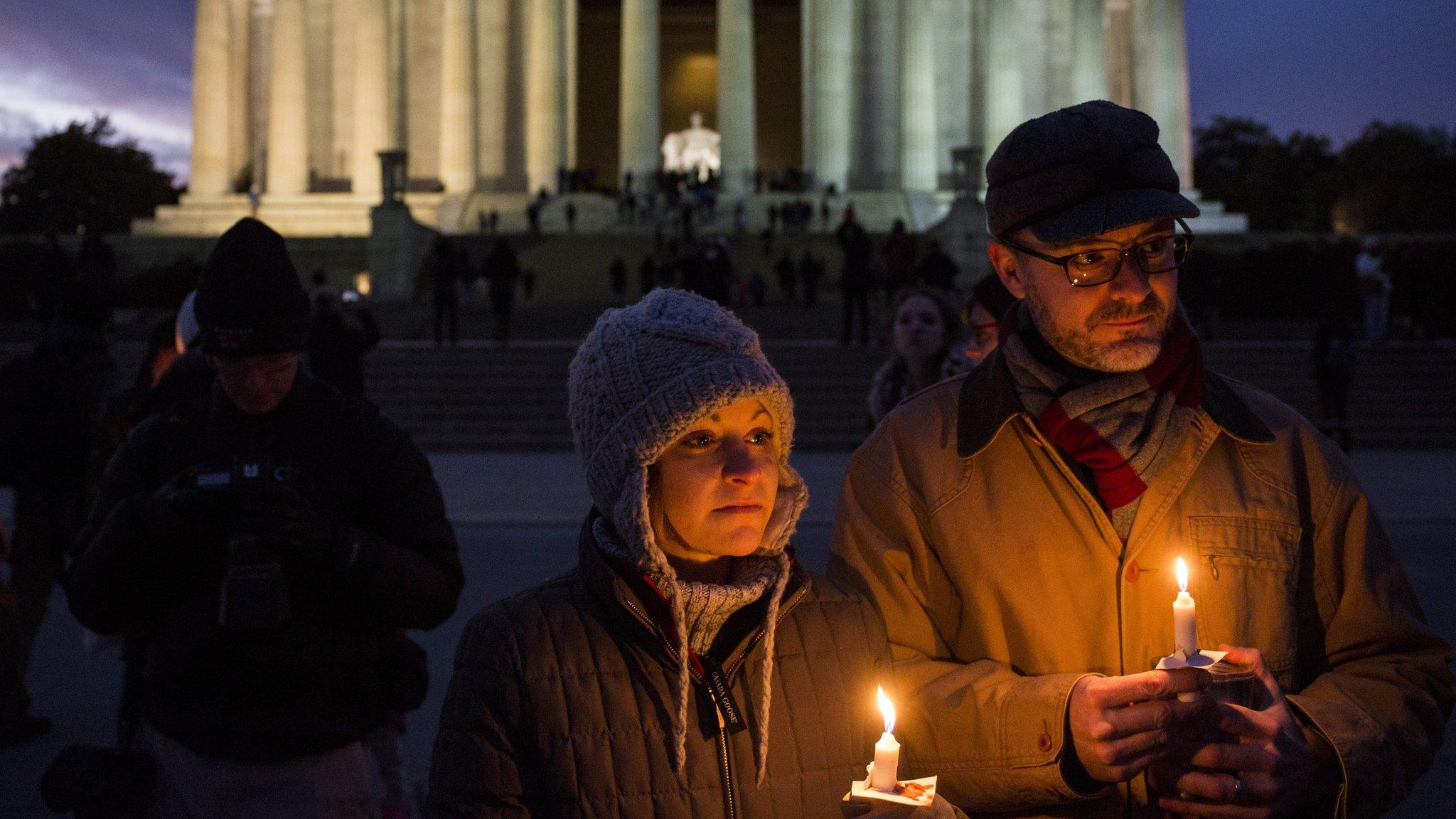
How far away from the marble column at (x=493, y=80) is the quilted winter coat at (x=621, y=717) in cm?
5639

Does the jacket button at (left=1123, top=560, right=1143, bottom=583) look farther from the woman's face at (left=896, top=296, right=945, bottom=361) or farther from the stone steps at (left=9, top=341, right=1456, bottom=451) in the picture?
the stone steps at (left=9, top=341, right=1456, bottom=451)

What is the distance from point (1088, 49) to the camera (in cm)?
6353

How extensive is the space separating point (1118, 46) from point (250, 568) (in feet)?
225

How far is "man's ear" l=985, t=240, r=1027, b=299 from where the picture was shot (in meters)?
3.57

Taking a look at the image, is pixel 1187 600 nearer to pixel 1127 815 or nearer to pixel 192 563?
pixel 1127 815

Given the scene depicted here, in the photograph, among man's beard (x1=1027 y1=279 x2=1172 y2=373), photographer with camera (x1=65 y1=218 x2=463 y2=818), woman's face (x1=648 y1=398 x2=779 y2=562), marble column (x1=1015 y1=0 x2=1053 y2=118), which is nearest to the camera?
woman's face (x1=648 y1=398 x2=779 y2=562)

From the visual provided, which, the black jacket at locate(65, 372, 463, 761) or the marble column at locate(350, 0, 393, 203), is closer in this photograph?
Result: the black jacket at locate(65, 372, 463, 761)

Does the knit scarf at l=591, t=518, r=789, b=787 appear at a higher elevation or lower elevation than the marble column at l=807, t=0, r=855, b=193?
lower

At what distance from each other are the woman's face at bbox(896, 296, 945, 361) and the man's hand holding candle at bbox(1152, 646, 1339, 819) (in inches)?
207

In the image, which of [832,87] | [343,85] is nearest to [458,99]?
[343,85]

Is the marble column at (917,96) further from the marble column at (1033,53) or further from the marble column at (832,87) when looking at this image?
the marble column at (1033,53)

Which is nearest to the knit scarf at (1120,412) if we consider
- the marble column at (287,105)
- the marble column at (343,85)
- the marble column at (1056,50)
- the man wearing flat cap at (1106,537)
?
the man wearing flat cap at (1106,537)

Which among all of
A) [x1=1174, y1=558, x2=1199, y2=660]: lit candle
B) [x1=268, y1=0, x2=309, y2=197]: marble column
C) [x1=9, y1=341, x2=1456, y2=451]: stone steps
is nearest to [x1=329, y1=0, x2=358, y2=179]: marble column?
[x1=268, y1=0, x2=309, y2=197]: marble column

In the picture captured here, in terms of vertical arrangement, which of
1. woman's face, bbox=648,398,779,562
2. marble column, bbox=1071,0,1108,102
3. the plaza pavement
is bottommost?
the plaza pavement
